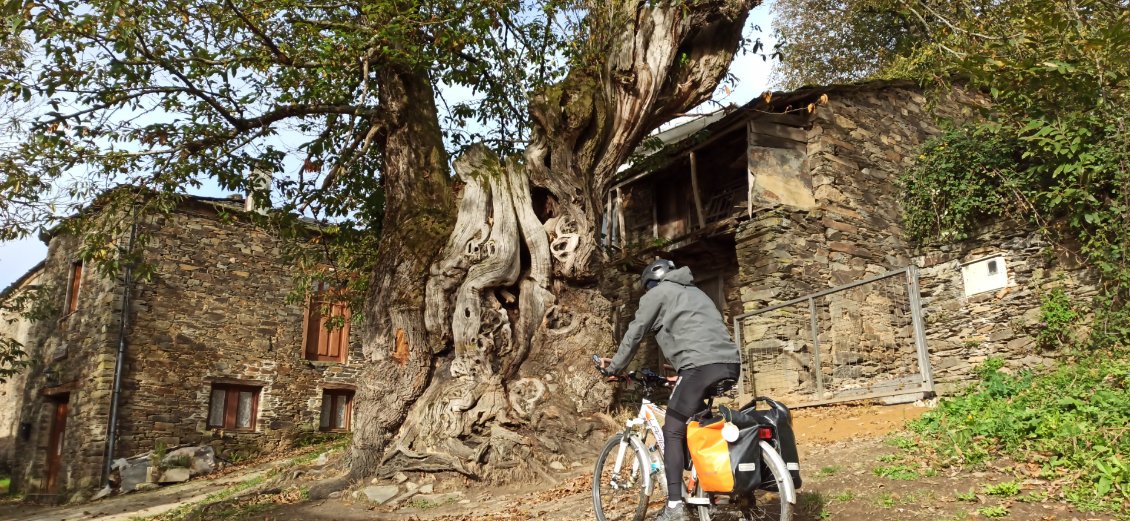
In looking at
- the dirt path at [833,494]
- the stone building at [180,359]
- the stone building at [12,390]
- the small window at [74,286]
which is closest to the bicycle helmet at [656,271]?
the dirt path at [833,494]

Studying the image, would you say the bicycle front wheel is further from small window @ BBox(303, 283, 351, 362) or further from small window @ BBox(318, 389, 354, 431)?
small window @ BBox(318, 389, 354, 431)

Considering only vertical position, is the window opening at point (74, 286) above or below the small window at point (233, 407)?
above

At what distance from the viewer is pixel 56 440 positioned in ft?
56.1

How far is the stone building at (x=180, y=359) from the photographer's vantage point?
51.5 feet

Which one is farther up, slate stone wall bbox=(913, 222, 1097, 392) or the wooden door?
slate stone wall bbox=(913, 222, 1097, 392)

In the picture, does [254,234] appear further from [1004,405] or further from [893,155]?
[1004,405]

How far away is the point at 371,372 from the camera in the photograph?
325 inches

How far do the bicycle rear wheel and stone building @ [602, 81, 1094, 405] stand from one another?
4.85 metres

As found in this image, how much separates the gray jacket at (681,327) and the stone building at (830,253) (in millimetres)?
5346

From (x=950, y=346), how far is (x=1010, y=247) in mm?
1757

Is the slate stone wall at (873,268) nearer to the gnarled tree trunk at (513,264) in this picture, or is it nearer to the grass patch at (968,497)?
the gnarled tree trunk at (513,264)

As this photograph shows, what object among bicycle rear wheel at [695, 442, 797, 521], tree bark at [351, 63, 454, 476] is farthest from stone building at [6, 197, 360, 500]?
bicycle rear wheel at [695, 442, 797, 521]

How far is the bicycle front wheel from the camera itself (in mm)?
4930

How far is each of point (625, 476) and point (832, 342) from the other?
7584mm
